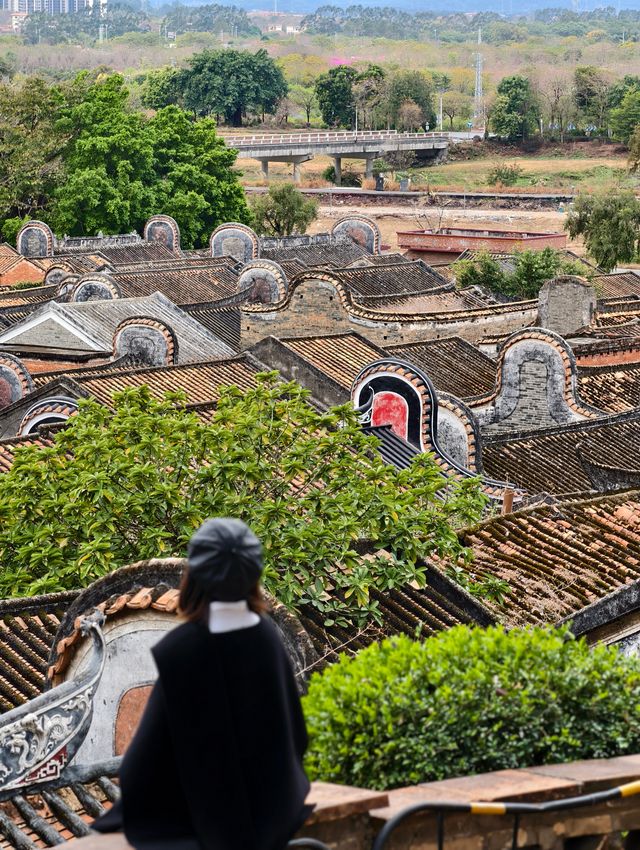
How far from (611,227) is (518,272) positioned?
1081 cm

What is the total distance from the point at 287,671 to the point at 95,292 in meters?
39.7

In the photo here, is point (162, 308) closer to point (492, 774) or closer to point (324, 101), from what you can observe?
point (492, 774)

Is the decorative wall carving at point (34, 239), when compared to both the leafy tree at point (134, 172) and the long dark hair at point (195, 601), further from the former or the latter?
the long dark hair at point (195, 601)

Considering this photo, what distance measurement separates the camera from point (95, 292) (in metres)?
44.2

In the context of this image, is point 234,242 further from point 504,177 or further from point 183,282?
point 504,177

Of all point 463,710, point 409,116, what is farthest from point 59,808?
point 409,116

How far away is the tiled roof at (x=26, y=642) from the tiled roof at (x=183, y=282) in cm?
3287

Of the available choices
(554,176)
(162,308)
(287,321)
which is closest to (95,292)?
(162,308)

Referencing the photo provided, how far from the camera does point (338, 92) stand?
427 feet

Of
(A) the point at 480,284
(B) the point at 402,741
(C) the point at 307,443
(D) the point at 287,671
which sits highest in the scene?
(D) the point at 287,671

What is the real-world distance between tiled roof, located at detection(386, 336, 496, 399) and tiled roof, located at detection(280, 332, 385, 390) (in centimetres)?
78

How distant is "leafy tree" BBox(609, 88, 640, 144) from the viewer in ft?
371

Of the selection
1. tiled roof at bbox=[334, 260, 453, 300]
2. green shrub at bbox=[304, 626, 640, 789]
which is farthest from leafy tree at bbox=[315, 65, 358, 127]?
green shrub at bbox=[304, 626, 640, 789]

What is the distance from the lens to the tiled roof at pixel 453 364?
33.8m
